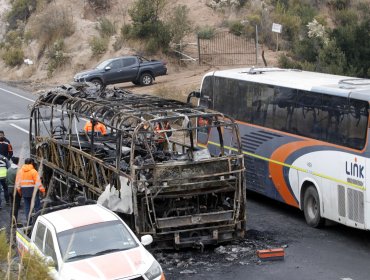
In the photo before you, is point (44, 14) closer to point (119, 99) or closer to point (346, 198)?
point (119, 99)

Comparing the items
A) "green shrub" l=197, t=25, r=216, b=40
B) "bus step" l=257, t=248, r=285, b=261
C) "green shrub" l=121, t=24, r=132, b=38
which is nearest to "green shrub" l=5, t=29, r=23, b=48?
"green shrub" l=121, t=24, r=132, b=38

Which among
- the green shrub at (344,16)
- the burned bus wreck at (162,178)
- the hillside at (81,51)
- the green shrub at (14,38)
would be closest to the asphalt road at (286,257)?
the burned bus wreck at (162,178)

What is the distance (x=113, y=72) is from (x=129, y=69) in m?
0.84

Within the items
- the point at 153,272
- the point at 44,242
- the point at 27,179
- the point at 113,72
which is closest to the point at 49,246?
the point at 44,242

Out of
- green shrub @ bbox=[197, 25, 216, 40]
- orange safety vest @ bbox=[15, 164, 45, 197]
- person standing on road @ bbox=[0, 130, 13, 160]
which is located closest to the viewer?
orange safety vest @ bbox=[15, 164, 45, 197]

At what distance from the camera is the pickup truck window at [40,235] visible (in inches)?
450

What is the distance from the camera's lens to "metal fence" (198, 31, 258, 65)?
4192cm

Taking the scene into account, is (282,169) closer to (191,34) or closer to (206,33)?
(206,33)

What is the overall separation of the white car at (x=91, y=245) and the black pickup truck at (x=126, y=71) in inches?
1005

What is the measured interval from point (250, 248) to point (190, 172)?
5.91 ft

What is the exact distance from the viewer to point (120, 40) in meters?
46.7

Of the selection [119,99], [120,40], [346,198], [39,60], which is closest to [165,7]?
[120,40]

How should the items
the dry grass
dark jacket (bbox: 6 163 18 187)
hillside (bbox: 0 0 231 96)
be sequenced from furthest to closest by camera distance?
hillside (bbox: 0 0 231 96)
the dry grass
dark jacket (bbox: 6 163 18 187)

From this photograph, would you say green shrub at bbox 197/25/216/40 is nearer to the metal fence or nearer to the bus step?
the metal fence
